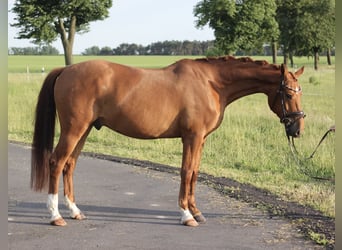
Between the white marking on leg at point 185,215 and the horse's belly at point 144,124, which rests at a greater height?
the horse's belly at point 144,124

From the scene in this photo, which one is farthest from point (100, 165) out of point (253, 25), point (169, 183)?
point (253, 25)

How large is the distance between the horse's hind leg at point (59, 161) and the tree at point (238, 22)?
1490 inches

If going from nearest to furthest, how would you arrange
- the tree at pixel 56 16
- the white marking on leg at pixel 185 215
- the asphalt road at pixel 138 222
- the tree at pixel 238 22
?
1. the asphalt road at pixel 138 222
2. the white marking on leg at pixel 185 215
3. the tree at pixel 56 16
4. the tree at pixel 238 22

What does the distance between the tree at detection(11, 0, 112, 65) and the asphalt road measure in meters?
23.9

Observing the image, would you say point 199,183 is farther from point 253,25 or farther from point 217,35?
point 253,25

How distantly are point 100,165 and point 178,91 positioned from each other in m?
3.98

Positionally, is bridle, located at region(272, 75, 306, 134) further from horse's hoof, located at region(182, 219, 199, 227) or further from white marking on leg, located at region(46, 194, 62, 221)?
white marking on leg, located at region(46, 194, 62, 221)

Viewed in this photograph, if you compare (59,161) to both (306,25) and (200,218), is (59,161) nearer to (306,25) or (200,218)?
(200,218)

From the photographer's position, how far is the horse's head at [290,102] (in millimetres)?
5516

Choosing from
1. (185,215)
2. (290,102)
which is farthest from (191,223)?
(290,102)

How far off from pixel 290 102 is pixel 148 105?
1.68 m

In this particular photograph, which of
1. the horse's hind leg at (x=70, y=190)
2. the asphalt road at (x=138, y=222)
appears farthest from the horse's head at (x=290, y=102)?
the horse's hind leg at (x=70, y=190)

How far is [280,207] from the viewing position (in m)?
6.28

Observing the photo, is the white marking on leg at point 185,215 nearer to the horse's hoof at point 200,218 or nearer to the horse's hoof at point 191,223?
the horse's hoof at point 191,223
